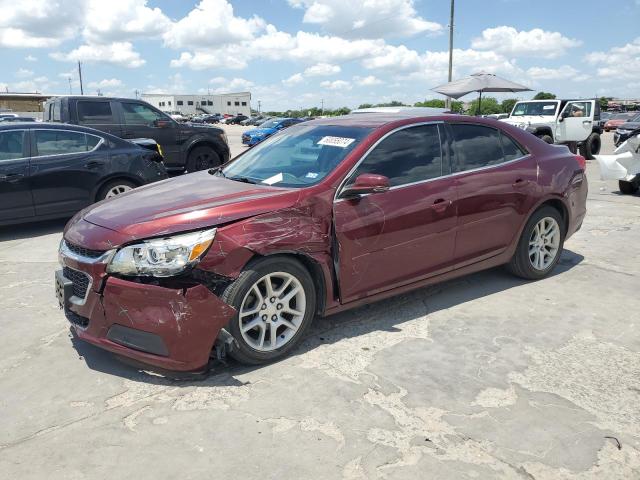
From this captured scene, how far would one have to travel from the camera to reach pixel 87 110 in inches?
402

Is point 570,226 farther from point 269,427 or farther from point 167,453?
point 167,453

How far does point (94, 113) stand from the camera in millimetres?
10281

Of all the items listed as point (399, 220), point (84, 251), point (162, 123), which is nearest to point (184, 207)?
point (84, 251)

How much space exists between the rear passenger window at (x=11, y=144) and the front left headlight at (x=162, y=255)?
4930 millimetres

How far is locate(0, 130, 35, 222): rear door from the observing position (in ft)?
22.6

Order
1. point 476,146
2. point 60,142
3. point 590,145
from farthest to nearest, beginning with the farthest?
point 590,145 < point 60,142 < point 476,146

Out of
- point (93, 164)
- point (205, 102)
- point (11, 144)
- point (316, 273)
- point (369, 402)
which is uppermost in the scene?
point (205, 102)

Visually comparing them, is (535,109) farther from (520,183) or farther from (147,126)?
(520,183)

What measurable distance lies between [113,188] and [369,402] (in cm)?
596

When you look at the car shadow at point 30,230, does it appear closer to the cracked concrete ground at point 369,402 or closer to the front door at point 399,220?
the cracked concrete ground at point 369,402

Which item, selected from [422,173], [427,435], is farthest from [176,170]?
[427,435]

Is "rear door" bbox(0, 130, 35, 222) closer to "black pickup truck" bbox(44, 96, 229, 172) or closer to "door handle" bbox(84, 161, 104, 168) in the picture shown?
"door handle" bbox(84, 161, 104, 168)

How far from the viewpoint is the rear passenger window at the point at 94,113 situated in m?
10.2

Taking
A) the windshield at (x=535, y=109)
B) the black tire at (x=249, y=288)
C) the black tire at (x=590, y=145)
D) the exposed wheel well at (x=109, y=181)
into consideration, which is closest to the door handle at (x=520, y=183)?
the black tire at (x=249, y=288)
